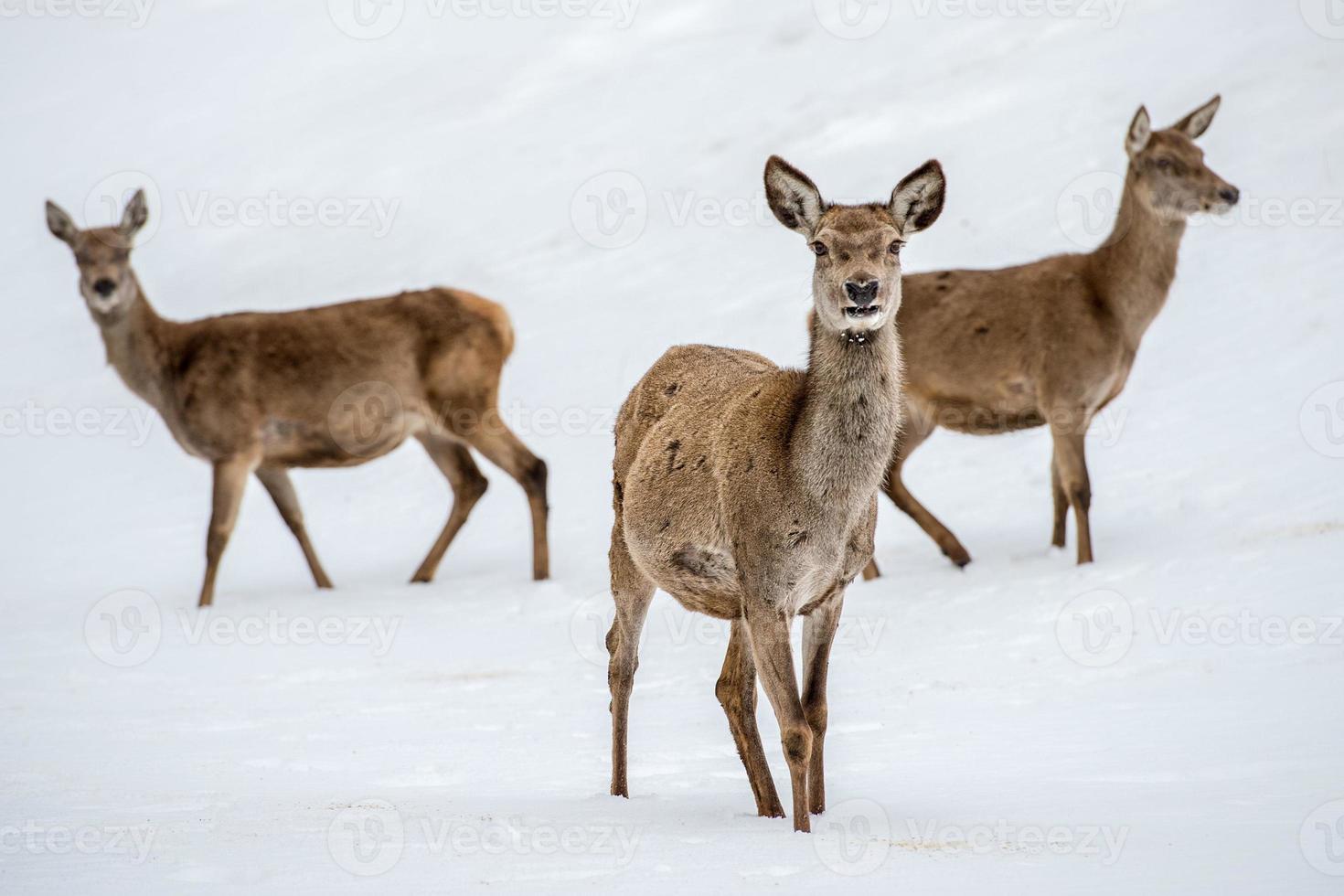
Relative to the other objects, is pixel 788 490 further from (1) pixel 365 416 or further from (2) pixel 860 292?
(1) pixel 365 416

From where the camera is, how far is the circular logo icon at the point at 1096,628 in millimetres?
9312

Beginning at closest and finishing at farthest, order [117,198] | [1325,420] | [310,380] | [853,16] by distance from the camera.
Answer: [1325,420] → [310,380] → [853,16] → [117,198]

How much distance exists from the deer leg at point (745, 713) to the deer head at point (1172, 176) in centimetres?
666

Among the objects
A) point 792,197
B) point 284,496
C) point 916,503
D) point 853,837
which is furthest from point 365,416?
point 853,837

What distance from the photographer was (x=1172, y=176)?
11.7 meters

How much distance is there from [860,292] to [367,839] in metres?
2.60

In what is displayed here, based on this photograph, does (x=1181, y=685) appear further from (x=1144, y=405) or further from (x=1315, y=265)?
(x=1315, y=265)

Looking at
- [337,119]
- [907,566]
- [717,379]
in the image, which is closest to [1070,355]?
[907,566]

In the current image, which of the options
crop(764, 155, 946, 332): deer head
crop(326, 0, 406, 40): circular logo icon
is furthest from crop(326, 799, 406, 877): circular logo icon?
crop(326, 0, 406, 40): circular logo icon

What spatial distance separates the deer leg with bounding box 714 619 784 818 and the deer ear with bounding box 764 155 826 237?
163 cm

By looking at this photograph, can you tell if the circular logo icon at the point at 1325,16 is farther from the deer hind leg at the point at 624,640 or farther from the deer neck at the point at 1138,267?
the deer hind leg at the point at 624,640

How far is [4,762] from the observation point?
7.57 metres

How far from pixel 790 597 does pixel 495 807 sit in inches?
62.8

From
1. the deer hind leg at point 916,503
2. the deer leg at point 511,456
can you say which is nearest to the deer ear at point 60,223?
the deer leg at point 511,456
